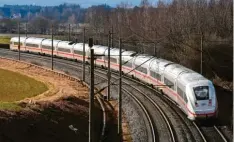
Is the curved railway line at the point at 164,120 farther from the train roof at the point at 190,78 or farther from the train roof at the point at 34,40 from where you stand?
the train roof at the point at 34,40

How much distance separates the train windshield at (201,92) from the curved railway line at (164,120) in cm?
229

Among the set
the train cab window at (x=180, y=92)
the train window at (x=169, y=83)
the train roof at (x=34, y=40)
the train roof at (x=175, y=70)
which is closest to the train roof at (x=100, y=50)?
the train roof at (x=34, y=40)

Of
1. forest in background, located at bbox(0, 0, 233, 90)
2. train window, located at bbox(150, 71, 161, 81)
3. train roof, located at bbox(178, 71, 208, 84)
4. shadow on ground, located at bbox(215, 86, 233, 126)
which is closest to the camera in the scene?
train roof, located at bbox(178, 71, 208, 84)

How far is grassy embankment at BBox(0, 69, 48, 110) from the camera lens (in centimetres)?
3896

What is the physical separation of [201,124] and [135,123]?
520cm

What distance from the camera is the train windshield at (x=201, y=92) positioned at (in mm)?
30166

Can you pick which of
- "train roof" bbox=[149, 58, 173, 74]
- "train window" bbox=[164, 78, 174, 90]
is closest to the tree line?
"train roof" bbox=[149, 58, 173, 74]

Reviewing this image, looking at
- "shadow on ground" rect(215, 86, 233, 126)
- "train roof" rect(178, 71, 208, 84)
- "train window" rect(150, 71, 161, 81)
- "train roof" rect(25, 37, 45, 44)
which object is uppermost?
"train roof" rect(25, 37, 45, 44)

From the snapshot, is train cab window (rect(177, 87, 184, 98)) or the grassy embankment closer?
train cab window (rect(177, 87, 184, 98))

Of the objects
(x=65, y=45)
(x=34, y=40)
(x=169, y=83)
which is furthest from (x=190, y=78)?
(x=34, y=40)

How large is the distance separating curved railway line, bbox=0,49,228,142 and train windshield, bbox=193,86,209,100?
229 centimetres

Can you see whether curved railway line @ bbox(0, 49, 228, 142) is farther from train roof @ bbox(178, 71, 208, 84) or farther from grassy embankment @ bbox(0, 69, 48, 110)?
grassy embankment @ bbox(0, 69, 48, 110)

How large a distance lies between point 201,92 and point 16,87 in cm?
2271

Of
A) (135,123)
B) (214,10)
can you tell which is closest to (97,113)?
(135,123)
